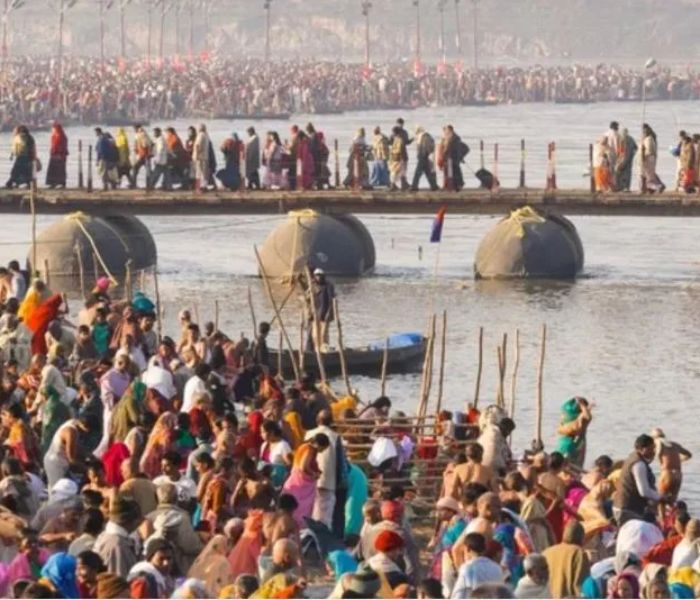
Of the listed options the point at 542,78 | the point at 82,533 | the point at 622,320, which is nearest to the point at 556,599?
the point at 82,533

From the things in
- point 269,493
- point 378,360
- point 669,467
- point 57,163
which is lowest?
point 378,360

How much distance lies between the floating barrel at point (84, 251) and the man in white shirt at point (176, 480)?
28.4 metres

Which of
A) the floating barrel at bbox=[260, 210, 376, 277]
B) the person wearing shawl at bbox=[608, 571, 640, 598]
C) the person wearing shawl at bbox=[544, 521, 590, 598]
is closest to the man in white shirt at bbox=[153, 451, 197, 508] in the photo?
the person wearing shawl at bbox=[544, 521, 590, 598]

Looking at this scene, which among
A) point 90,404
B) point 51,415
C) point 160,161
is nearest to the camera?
point 51,415

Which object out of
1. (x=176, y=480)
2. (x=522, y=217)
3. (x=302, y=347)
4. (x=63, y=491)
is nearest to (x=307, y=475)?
(x=176, y=480)

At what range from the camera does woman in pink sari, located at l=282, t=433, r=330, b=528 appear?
2678 centimetres

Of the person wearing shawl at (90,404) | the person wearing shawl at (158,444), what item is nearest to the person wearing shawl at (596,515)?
the person wearing shawl at (158,444)

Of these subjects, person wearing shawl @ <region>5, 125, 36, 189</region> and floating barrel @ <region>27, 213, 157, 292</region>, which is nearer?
floating barrel @ <region>27, 213, 157, 292</region>

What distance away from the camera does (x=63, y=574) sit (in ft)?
68.9

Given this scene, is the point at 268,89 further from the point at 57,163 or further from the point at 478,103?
the point at 57,163

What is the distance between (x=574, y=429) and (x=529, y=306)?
22.1 metres

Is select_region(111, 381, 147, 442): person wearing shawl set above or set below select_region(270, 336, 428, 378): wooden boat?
above

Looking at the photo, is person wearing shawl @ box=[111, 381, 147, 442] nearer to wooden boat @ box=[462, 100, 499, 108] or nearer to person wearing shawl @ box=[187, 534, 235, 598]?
person wearing shawl @ box=[187, 534, 235, 598]

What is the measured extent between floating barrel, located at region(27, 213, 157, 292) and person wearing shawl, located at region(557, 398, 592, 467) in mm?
22885
